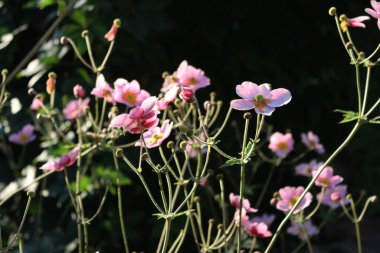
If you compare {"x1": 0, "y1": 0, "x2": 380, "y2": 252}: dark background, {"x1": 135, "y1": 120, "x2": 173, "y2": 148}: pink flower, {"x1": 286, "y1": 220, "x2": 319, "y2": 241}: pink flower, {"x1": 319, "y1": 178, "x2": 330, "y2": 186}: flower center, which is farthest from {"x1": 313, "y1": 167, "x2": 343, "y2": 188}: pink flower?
{"x1": 0, "y1": 0, "x2": 380, "y2": 252}: dark background

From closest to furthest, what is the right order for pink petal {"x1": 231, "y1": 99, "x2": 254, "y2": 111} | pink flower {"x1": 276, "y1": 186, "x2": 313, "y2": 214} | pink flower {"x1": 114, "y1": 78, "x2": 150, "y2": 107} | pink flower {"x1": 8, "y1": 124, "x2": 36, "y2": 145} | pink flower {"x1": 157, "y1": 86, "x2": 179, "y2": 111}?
pink petal {"x1": 231, "y1": 99, "x2": 254, "y2": 111} < pink flower {"x1": 157, "y1": 86, "x2": 179, "y2": 111} < pink flower {"x1": 114, "y1": 78, "x2": 150, "y2": 107} < pink flower {"x1": 276, "y1": 186, "x2": 313, "y2": 214} < pink flower {"x1": 8, "y1": 124, "x2": 36, "y2": 145}

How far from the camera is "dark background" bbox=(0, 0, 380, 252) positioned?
258cm

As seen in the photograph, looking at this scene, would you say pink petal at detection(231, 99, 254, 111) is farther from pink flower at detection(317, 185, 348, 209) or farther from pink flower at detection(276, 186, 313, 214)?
pink flower at detection(317, 185, 348, 209)

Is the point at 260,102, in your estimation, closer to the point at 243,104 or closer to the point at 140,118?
the point at 243,104

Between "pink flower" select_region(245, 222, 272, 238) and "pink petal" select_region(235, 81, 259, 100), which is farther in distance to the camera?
"pink flower" select_region(245, 222, 272, 238)

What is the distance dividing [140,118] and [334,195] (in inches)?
25.6

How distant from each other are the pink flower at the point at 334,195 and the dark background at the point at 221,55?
868mm

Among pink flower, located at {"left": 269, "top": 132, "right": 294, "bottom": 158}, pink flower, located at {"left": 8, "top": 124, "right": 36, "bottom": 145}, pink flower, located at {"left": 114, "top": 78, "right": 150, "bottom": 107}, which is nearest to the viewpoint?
pink flower, located at {"left": 114, "top": 78, "right": 150, "bottom": 107}

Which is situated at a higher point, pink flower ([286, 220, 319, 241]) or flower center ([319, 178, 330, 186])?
flower center ([319, 178, 330, 186])

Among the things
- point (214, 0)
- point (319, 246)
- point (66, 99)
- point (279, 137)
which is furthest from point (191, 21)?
point (319, 246)

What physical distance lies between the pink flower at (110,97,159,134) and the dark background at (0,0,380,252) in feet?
3.64

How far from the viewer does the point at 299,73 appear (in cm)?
311

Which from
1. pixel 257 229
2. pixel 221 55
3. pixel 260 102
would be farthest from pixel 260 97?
pixel 221 55

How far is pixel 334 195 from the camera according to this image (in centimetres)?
175
